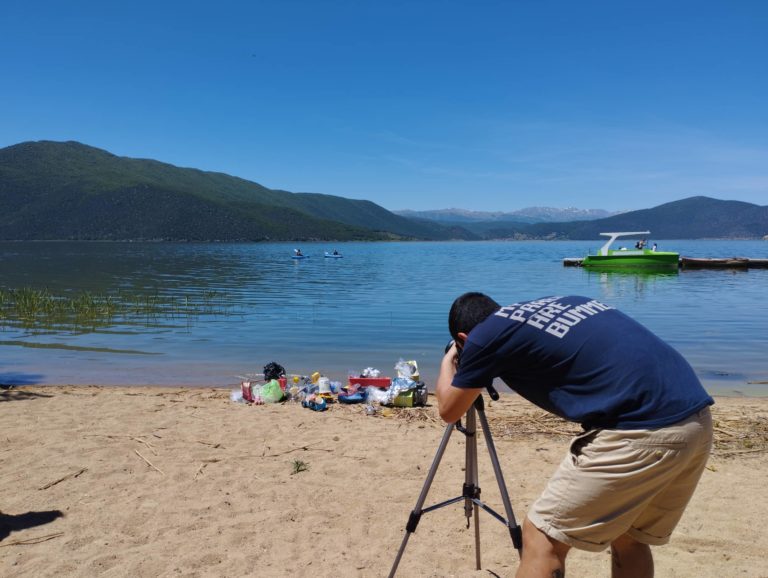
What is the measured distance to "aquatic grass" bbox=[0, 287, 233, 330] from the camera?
19047 mm

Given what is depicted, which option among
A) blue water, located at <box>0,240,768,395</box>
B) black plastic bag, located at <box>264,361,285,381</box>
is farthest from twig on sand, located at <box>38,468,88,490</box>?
blue water, located at <box>0,240,768,395</box>

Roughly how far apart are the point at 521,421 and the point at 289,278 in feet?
116

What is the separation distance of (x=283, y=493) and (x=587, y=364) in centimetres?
397

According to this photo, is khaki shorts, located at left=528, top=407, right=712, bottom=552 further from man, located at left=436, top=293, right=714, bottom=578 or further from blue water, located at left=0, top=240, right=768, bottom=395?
blue water, located at left=0, top=240, right=768, bottom=395

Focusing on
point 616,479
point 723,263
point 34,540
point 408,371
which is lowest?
point 34,540

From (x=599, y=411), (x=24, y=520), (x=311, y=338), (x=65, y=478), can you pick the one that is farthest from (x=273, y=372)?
(x=599, y=411)

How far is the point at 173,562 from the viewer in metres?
4.34

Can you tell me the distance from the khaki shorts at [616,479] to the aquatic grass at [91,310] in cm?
1850

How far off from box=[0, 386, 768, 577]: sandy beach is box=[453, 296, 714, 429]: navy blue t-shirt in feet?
7.66

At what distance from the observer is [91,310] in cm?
2081

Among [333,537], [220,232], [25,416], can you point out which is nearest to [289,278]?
[25,416]

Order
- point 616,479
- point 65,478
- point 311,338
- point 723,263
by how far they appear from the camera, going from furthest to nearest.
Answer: point 723,263 < point 311,338 < point 65,478 < point 616,479

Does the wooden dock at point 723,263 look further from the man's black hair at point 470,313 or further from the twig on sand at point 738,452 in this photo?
the man's black hair at point 470,313

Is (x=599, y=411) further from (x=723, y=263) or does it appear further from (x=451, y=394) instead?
(x=723, y=263)
